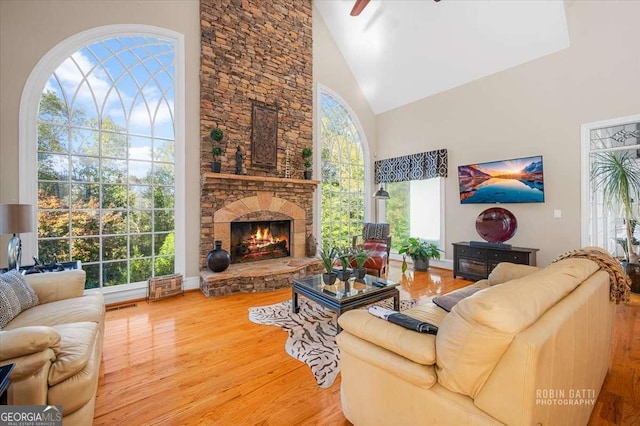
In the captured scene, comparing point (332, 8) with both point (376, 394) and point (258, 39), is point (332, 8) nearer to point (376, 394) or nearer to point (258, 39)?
point (258, 39)

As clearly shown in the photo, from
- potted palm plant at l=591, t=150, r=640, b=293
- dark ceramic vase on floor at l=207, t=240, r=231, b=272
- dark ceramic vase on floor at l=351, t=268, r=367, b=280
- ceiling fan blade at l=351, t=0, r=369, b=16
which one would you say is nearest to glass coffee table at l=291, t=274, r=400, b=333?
→ dark ceramic vase on floor at l=351, t=268, r=367, b=280

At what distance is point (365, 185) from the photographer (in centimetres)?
A: 675

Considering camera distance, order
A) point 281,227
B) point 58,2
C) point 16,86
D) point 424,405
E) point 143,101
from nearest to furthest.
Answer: point 424,405 < point 16,86 < point 58,2 < point 143,101 < point 281,227

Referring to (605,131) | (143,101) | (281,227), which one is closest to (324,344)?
(281,227)

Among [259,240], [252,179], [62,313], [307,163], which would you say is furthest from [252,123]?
[62,313]

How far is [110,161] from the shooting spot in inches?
147

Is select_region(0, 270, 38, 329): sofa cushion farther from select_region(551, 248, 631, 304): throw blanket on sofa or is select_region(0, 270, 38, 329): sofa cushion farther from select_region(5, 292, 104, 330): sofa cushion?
select_region(551, 248, 631, 304): throw blanket on sofa

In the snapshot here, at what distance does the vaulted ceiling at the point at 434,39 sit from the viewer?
409 centimetres

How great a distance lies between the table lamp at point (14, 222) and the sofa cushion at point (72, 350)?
1407mm

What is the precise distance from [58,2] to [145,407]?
179 inches

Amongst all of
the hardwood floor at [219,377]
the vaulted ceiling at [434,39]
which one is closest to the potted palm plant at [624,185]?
the hardwood floor at [219,377]

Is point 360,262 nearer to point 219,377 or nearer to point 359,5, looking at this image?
point 219,377

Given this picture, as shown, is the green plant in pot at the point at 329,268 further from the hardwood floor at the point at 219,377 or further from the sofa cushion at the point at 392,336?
the sofa cushion at the point at 392,336

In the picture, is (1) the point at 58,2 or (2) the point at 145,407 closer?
(2) the point at 145,407
